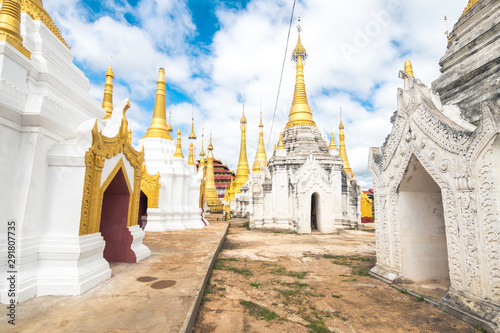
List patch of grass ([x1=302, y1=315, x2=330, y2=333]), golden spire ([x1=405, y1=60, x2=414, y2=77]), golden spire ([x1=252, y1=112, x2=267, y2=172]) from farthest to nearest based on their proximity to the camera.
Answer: golden spire ([x1=252, y1=112, x2=267, y2=172])
golden spire ([x1=405, y1=60, x2=414, y2=77])
patch of grass ([x1=302, y1=315, x2=330, y2=333])

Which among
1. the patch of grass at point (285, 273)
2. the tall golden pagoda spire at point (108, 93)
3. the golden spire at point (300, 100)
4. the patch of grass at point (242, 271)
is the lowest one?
the patch of grass at point (242, 271)

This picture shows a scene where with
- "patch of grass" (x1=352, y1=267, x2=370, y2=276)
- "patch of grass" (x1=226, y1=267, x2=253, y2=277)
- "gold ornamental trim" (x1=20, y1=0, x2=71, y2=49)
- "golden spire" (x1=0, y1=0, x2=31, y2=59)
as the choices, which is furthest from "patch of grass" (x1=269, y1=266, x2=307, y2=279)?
"gold ornamental trim" (x1=20, y1=0, x2=71, y2=49)

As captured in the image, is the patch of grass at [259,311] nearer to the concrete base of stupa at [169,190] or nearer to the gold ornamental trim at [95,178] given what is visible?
the gold ornamental trim at [95,178]

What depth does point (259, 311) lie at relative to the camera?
11.5 ft

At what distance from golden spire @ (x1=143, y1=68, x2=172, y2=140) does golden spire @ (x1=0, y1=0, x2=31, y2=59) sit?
350 inches

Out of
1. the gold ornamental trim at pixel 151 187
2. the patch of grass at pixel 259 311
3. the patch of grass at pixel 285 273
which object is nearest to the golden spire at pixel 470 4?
the patch of grass at pixel 285 273

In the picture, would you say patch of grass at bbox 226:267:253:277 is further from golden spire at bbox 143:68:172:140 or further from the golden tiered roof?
golden spire at bbox 143:68:172:140

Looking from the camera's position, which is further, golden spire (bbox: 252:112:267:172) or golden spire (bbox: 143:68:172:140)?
golden spire (bbox: 252:112:267:172)

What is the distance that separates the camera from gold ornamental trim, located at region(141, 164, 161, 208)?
10.6 m

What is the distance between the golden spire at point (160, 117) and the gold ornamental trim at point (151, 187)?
7.92ft

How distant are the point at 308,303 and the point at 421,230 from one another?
7.95 ft

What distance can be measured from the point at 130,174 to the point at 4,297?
9.52 feet

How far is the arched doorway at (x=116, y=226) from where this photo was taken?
527 cm

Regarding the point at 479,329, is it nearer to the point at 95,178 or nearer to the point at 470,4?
the point at 95,178
